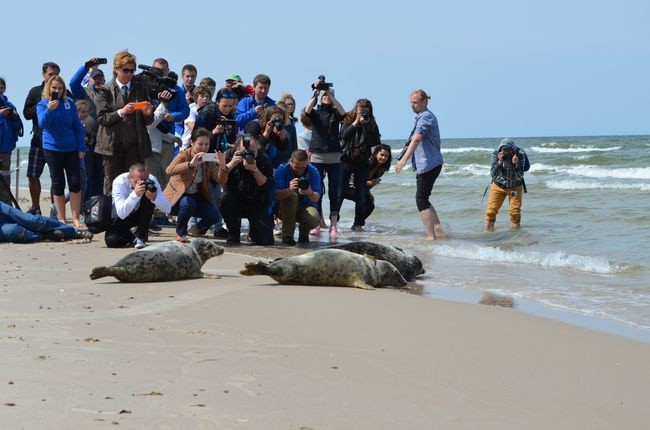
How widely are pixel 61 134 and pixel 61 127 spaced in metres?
0.07

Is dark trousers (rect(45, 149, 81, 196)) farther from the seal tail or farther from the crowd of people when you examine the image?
the seal tail

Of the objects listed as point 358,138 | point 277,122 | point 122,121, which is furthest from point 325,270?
point 358,138

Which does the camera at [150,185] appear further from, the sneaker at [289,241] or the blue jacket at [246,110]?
the blue jacket at [246,110]

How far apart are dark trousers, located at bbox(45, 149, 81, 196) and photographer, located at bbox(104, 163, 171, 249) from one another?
147 cm

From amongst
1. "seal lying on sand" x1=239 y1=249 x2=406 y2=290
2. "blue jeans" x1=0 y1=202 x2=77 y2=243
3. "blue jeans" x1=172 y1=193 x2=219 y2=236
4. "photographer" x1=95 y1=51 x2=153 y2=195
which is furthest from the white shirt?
"seal lying on sand" x1=239 y1=249 x2=406 y2=290

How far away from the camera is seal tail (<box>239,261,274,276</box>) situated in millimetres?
7621

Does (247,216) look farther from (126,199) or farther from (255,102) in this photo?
(255,102)

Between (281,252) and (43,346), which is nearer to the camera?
(43,346)

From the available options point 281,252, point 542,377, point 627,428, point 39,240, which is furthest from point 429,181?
point 627,428

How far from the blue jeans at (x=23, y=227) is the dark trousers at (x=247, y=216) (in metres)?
1.51

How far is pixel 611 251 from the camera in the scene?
11609 mm

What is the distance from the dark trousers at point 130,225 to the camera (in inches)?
385

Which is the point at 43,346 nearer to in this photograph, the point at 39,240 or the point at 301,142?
the point at 39,240

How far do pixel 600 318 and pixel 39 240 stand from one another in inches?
218
